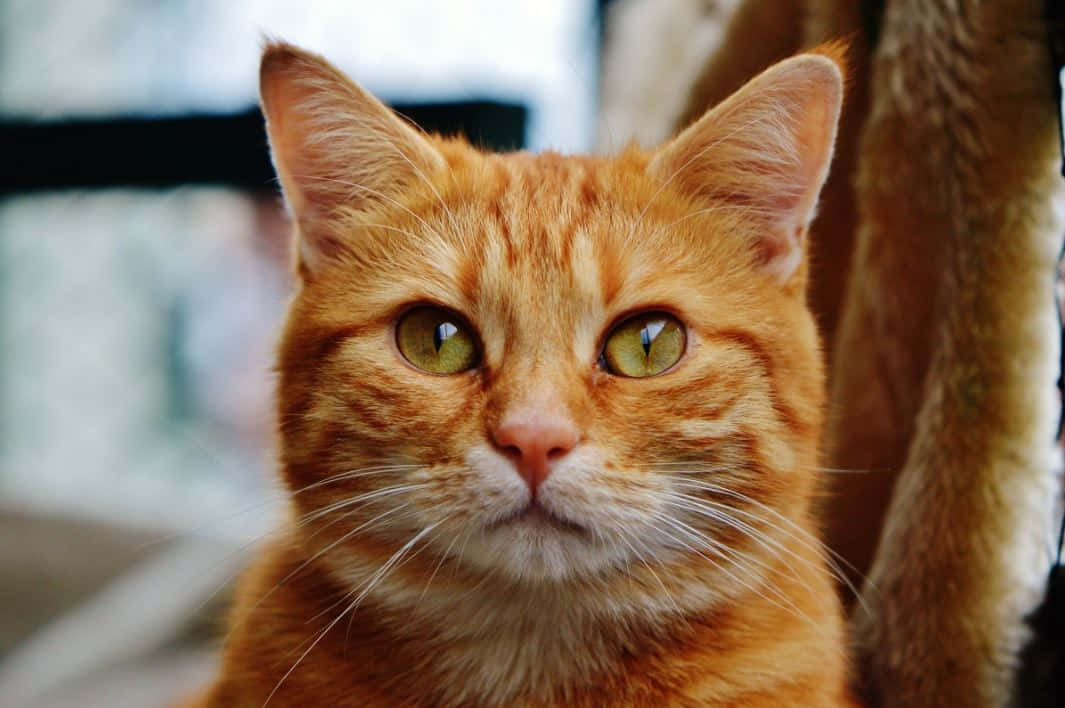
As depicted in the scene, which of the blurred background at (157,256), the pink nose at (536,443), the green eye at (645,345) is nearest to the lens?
the pink nose at (536,443)

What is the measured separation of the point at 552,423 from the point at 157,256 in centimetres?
207

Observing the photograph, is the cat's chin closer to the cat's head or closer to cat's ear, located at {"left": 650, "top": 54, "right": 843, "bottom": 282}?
the cat's head

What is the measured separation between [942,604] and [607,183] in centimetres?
53

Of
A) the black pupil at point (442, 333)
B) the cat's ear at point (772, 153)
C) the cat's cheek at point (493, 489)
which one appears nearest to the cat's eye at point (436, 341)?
the black pupil at point (442, 333)

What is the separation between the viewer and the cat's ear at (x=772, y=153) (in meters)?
0.83

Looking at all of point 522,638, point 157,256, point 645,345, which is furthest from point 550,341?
point 157,256

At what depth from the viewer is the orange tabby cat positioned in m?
0.75

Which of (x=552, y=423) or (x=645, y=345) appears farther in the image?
(x=645, y=345)

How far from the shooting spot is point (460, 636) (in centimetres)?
84

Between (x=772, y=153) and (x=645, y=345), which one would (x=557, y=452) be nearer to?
(x=645, y=345)

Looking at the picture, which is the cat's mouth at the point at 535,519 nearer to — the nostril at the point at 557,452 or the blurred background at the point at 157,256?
the nostril at the point at 557,452

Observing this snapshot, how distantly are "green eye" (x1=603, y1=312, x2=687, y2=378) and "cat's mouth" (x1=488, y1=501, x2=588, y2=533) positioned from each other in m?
0.14

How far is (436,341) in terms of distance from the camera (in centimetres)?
84

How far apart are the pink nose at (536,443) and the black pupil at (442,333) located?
0.46 ft
